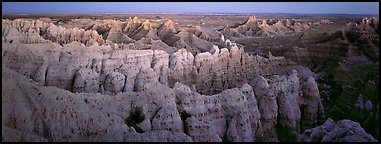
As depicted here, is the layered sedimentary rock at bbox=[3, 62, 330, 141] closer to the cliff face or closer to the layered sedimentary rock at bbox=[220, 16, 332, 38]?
the cliff face

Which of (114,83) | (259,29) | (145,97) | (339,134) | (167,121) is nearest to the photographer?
(339,134)

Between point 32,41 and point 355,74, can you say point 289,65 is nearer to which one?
point 355,74

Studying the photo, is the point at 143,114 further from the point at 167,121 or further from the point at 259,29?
the point at 259,29

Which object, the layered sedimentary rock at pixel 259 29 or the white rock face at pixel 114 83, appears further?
the layered sedimentary rock at pixel 259 29

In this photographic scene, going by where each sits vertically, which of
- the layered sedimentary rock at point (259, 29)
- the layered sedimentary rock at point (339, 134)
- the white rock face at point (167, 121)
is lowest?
the layered sedimentary rock at point (259, 29)

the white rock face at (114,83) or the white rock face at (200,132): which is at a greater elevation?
the white rock face at (114,83)

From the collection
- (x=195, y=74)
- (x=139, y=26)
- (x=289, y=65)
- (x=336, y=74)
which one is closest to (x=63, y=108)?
(x=195, y=74)

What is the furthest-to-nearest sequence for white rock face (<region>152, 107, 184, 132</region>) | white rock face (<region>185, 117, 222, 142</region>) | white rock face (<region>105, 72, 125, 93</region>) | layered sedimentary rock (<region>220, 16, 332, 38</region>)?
layered sedimentary rock (<region>220, 16, 332, 38</region>) → white rock face (<region>105, 72, 125, 93</region>) → white rock face (<region>152, 107, 184, 132</region>) → white rock face (<region>185, 117, 222, 142</region>)

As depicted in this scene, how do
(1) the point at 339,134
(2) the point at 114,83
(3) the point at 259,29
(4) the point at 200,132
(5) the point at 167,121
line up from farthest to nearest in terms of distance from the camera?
(3) the point at 259,29, (2) the point at 114,83, (5) the point at 167,121, (4) the point at 200,132, (1) the point at 339,134

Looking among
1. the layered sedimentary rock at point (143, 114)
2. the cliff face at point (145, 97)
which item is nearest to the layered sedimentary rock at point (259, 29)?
the cliff face at point (145, 97)

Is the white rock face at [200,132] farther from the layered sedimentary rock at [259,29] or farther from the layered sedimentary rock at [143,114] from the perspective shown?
the layered sedimentary rock at [259,29]

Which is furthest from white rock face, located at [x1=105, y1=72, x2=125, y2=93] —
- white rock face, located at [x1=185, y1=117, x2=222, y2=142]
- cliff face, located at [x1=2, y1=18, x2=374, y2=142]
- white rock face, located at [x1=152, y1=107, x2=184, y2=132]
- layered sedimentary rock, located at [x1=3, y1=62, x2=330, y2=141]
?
white rock face, located at [x1=185, y1=117, x2=222, y2=142]

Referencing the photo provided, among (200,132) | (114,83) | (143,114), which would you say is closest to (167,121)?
(143,114)

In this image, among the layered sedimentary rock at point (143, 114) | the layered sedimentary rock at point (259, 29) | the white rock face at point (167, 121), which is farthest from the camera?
the layered sedimentary rock at point (259, 29)
